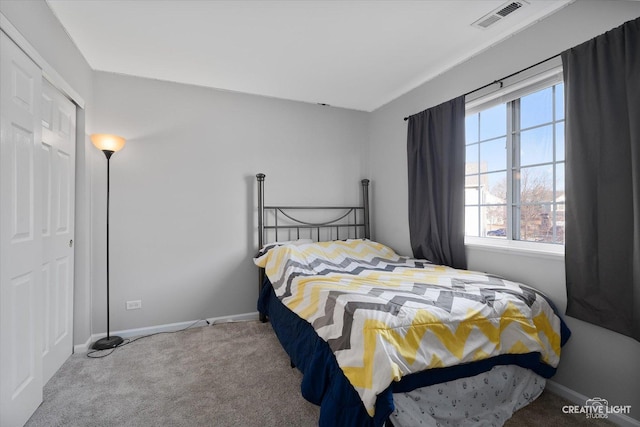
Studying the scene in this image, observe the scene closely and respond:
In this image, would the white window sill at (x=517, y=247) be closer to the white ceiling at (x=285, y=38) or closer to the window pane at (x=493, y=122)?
the window pane at (x=493, y=122)

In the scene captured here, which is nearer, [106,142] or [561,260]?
[561,260]

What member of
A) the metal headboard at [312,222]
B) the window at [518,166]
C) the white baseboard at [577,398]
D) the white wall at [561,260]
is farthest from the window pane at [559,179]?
the metal headboard at [312,222]

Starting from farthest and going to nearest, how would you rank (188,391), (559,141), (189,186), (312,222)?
1. (312,222)
2. (189,186)
3. (559,141)
4. (188,391)

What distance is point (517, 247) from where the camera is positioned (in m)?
2.23

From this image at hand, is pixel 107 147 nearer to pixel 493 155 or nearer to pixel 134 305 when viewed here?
pixel 134 305

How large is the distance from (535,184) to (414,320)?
1534mm

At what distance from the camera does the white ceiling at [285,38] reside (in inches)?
76.1

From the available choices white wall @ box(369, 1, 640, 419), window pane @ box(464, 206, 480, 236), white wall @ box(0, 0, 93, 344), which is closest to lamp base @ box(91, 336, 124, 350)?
white wall @ box(0, 0, 93, 344)

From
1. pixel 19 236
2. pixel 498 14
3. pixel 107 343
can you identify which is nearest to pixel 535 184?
pixel 498 14

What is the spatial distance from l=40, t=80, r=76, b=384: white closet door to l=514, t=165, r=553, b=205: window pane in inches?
132

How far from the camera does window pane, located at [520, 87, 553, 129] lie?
209cm

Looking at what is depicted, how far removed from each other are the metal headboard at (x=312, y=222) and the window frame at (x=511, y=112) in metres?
1.40

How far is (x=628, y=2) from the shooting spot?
1608mm

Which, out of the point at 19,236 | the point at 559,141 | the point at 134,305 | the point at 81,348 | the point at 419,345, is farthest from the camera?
the point at 134,305
